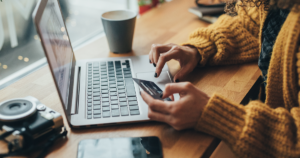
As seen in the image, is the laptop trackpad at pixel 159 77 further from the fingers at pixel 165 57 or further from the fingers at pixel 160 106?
the fingers at pixel 160 106

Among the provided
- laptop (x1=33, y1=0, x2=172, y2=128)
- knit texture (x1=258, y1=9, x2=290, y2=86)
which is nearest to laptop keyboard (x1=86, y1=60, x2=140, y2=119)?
laptop (x1=33, y1=0, x2=172, y2=128)

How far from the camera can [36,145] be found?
0.49 m

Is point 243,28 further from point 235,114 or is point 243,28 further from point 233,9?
point 235,114

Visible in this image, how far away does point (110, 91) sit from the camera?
2.16 ft

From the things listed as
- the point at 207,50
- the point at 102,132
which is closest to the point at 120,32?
the point at 207,50

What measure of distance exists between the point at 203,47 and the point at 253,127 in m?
0.36

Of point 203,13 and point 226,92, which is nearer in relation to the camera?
point 226,92

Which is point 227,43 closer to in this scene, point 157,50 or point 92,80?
point 157,50

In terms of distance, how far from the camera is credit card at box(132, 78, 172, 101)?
0.62 meters

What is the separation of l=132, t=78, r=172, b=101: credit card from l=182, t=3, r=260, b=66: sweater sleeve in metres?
0.21

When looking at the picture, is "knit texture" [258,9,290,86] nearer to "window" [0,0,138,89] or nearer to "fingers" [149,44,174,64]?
"fingers" [149,44,174,64]

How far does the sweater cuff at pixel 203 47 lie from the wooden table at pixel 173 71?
37 mm

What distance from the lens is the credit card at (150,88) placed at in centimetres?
62

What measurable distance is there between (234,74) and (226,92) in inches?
4.5
